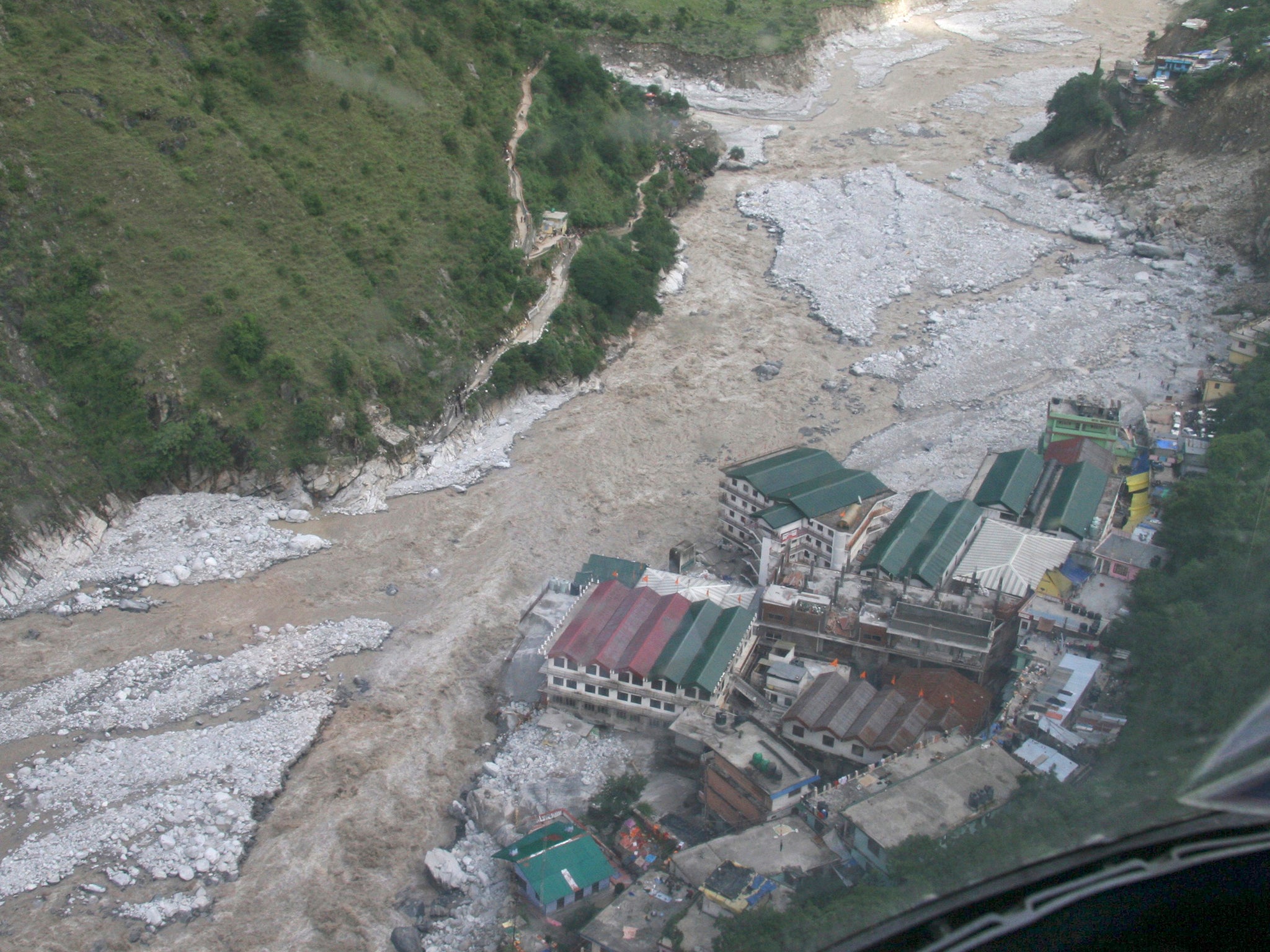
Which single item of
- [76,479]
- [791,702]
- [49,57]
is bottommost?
[76,479]

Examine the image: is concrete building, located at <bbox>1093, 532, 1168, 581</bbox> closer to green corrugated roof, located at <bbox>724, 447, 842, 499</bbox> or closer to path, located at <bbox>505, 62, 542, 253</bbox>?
green corrugated roof, located at <bbox>724, 447, 842, 499</bbox>

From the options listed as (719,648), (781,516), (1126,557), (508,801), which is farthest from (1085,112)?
(508,801)

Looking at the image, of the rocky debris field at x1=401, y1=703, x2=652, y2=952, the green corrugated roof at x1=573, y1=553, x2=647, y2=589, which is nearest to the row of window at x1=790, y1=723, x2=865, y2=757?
the rocky debris field at x1=401, y1=703, x2=652, y2=952

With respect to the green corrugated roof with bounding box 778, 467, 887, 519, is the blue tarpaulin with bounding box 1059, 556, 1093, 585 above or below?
above

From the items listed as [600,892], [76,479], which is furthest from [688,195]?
[600,892]

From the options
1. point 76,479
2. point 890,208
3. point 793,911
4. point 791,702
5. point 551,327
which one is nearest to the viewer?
point 793,911

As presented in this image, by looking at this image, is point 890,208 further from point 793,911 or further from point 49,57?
point 793,911

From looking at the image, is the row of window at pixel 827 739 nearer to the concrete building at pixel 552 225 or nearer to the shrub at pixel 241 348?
the shrub at pixel 241 348
